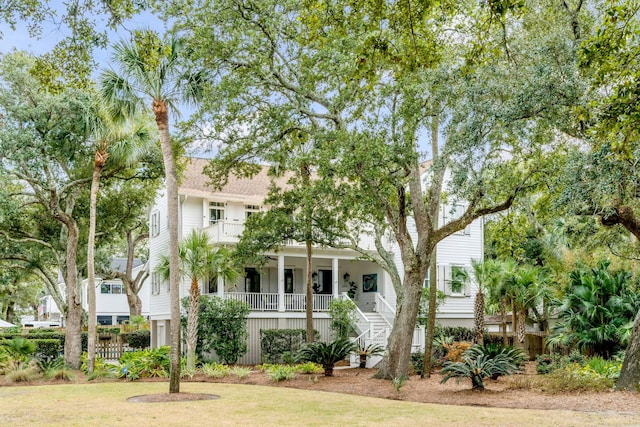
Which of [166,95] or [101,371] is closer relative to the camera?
[166,95]

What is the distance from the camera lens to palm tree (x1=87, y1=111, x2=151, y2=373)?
2106 cm

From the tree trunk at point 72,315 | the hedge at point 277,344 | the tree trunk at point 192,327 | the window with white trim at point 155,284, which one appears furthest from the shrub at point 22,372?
the window with white trim at point 155,284

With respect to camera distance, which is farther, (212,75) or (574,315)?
(574,315)

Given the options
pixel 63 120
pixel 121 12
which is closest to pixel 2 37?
pixel 121 12

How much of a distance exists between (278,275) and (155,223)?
7394 millimetres

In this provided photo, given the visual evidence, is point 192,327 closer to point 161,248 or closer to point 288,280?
point 161,248

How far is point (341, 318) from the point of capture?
86.8 feet

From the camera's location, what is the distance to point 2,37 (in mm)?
7824

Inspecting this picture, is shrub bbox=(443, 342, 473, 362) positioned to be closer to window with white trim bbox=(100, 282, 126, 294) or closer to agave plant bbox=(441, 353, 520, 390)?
agave plant bbox=(441, 353, 520, 390)

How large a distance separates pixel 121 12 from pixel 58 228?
78.9 feet

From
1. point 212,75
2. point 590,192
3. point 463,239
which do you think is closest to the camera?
point 590,192

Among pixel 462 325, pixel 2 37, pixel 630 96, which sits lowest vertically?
pixel 462 325

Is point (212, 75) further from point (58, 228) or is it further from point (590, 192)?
point (58, 228)

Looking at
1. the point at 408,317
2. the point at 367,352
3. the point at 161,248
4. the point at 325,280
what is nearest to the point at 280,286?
the point at 325,280
